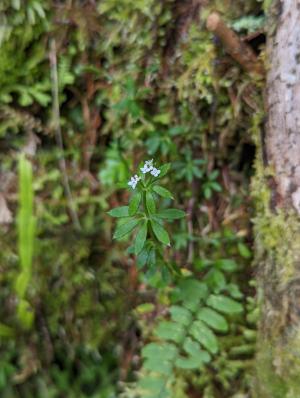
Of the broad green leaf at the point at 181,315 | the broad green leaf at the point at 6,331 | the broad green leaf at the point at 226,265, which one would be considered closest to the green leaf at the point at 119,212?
the broad green leaf at the point at 181,315

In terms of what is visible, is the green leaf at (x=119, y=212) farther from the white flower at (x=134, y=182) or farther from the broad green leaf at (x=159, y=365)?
the broad green leaf at (x=159, y=365)

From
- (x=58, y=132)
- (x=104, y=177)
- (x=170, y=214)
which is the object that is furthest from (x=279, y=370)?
(x=58, y=132)

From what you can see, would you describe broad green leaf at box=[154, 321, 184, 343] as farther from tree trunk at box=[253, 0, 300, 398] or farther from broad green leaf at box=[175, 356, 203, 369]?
tree trunk at box=[253, 0, 300, 398]

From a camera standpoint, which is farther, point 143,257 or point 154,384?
point 154,384

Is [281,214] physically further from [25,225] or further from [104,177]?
[25,225]

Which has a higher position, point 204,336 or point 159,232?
point 159,232

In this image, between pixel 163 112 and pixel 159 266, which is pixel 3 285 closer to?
pixel 159 266
